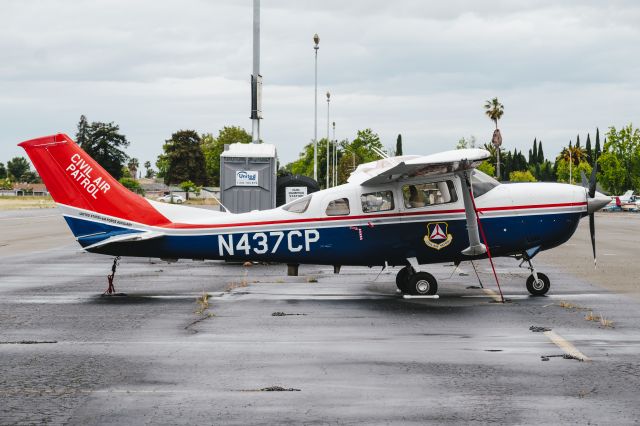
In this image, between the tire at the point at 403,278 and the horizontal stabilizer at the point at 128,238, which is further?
the tire at the point at 403,278

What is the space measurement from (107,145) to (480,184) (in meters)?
152

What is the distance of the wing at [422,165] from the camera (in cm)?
1427

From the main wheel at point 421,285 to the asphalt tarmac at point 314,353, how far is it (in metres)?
0.43

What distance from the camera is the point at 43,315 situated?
521 inches

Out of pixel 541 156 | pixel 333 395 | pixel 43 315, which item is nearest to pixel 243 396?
pixel 333 395

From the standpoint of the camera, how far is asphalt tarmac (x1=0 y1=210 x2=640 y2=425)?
709cm

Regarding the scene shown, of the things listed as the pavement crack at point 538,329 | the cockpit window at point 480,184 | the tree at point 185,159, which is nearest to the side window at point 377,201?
the cockpit window at point 480,184

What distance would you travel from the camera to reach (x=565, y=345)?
1034 cm

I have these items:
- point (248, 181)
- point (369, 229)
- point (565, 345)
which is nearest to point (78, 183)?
point (369, 229)

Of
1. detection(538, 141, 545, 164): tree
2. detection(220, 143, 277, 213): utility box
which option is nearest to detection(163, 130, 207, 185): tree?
detection(538, 141, 545, 164): tree

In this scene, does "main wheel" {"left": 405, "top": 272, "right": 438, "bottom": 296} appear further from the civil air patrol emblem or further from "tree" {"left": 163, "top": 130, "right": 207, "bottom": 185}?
"tree" {"left": 163, "top": 130, "right": 207, "bottom": 185}

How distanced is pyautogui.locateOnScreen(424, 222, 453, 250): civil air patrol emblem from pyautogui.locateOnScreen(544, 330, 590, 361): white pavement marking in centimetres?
434

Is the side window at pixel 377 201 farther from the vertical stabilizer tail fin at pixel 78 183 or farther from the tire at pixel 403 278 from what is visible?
the vertical stabilizer tail fin at pixel 78 183

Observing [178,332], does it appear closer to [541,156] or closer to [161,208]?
[161,208]
